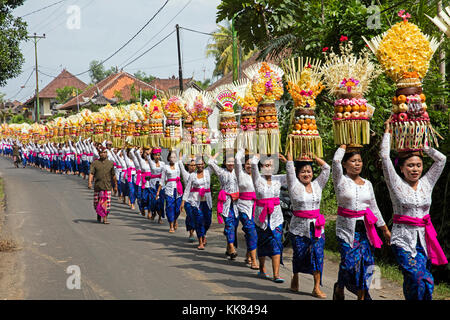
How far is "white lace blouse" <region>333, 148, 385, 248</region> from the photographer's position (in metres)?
5.90

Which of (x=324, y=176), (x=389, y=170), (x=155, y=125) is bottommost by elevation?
(x=324, y=176)

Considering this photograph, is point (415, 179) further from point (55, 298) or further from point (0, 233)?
point (0, 233)

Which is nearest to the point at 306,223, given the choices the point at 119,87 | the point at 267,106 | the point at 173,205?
the point at 267,106

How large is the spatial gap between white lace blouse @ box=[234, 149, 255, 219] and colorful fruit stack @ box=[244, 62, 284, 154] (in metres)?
0.61

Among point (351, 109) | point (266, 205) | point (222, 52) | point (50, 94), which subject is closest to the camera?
point (351, 109)

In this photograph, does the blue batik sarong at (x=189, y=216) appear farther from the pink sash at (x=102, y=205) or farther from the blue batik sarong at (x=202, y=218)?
the pink sash at (x=102, y=205)

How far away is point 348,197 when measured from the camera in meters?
5.92

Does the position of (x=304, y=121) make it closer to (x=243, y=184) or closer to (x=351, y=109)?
(x=351, y=109)

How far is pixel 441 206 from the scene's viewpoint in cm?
774

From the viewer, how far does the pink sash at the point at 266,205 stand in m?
7.51

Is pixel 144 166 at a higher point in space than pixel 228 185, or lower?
higher

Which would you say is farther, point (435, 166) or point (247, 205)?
point (247, 205)

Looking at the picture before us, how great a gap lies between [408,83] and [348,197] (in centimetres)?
143

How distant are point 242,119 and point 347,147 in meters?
2.66
